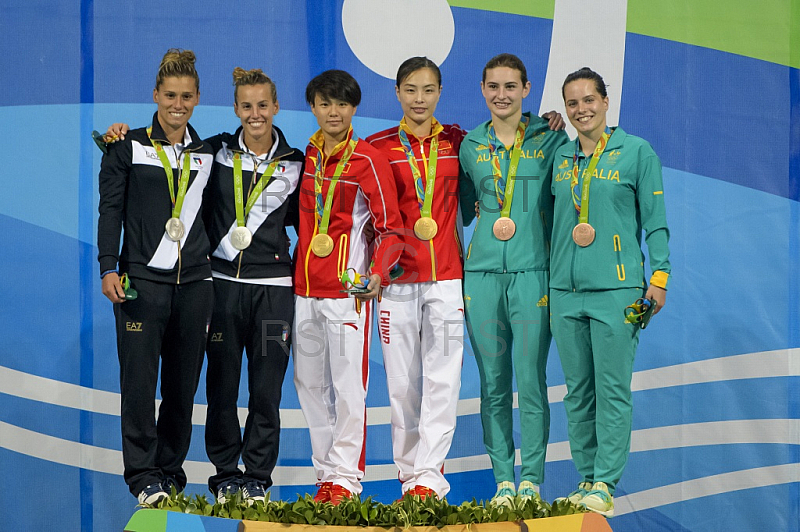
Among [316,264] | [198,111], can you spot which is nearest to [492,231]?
[316,264]

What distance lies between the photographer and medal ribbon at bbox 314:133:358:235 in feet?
10.8

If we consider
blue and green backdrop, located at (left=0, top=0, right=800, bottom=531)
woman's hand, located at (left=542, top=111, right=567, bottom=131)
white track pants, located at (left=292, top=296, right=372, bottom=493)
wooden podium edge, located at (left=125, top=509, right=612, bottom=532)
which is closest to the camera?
wooden podium edge, located at (left=125, top=509, right=612, bottom=532)

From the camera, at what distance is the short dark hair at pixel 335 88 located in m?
3.30

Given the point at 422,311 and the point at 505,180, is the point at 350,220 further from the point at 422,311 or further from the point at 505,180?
the point at 505,180

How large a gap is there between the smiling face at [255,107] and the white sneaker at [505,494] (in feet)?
5.72

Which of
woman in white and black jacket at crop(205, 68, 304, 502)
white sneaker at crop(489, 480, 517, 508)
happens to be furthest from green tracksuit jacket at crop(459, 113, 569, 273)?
white sneaker at crop(489, 480, 517, 508)

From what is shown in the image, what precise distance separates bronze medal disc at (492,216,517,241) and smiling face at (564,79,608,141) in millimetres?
481

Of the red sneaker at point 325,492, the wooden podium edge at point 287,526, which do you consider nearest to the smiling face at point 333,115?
the red sneaker at point 325,492

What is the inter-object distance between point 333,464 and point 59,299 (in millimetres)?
Answer: 1803

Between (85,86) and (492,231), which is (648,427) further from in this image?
(85,86)

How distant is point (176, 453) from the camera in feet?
11.1

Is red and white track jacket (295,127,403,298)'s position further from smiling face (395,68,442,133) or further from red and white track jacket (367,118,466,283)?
smiling face (395,68,442,133)

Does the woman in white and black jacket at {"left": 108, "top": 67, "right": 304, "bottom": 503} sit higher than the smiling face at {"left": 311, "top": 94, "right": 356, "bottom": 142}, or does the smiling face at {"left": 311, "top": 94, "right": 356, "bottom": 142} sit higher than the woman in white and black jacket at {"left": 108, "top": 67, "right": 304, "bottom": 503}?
the smiling face at {"left": 311, "top": 94, "right": 356, "bottom": 142}

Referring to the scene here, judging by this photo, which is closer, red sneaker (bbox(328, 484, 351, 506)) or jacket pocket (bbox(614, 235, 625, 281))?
red sneaker (bbox(328, 484, 351, 506))
